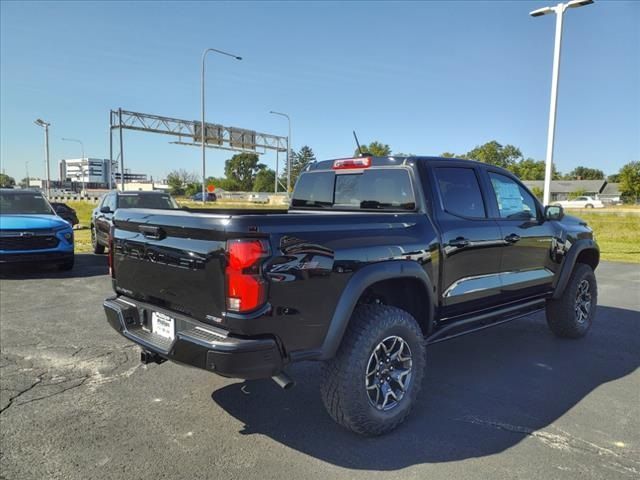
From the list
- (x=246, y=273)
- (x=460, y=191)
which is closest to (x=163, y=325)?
(x=246, y=273)

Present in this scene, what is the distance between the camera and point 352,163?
425 cm

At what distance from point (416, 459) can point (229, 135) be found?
112ft

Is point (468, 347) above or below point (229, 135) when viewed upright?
below

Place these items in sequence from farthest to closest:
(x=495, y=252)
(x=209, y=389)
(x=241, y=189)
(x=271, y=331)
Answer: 1. (x=241, y=189)
2. (x=495, y=252)
3. (x=209, y=389)
4. (x=271, y=331)

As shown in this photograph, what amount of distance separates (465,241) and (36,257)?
25.5ft

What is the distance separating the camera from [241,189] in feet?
438

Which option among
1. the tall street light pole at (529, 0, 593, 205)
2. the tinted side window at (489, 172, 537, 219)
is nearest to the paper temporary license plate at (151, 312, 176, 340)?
the tinted side window at (489, 172, 537, 219)

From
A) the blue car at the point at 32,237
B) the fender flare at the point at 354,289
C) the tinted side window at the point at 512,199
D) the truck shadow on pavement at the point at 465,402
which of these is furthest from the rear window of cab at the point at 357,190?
the blue car at the point at 32,237

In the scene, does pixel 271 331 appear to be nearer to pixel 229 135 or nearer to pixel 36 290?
pixel 36 290

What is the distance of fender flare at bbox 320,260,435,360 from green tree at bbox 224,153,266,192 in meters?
133

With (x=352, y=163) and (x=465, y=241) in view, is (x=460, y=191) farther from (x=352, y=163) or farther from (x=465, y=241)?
(x=352, y=163)

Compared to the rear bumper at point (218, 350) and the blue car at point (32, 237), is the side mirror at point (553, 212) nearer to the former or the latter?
the rear bumper at point (218, 350)

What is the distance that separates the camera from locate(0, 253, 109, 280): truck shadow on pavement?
8609 millimetres

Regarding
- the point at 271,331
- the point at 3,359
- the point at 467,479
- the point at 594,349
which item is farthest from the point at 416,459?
the point at 3,359
